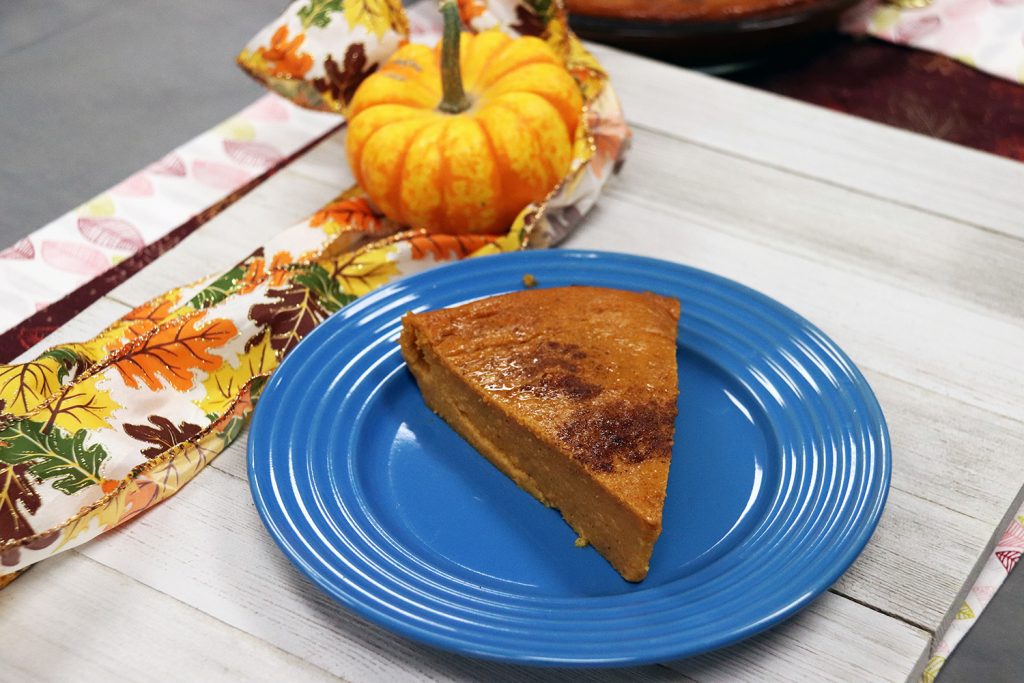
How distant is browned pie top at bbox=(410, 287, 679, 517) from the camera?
130cm

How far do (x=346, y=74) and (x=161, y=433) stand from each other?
837 mm

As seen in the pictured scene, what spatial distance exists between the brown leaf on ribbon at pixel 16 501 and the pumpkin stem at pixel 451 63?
866mm

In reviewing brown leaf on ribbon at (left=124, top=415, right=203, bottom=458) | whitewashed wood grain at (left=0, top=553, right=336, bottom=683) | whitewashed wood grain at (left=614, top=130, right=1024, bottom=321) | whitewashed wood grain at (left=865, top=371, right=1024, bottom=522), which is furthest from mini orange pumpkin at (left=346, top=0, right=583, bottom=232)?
whitewashed wood grain at (left=0, top=553, right=336, bottom=683)

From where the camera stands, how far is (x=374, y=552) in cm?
124

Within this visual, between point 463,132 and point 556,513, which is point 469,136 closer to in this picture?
point 463,132

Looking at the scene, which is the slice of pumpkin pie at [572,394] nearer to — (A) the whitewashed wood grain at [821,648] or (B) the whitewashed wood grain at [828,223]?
(A) the whitewashed wood grain at [821,648]

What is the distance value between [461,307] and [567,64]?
75 centimetres

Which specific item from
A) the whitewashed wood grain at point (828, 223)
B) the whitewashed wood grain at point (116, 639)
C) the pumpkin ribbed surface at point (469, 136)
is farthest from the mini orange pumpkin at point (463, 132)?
the whitewashed wood grain at point (116, 639)

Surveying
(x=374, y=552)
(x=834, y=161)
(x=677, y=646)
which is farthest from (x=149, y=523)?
(x=834, y=161)

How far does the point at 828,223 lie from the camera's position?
6.16 ft

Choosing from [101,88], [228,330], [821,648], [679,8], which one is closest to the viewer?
[821,648]

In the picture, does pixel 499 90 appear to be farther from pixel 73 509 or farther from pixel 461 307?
pixel 73 509

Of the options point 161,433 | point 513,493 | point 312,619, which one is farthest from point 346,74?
point 312,619

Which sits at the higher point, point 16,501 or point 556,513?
point 16,501
